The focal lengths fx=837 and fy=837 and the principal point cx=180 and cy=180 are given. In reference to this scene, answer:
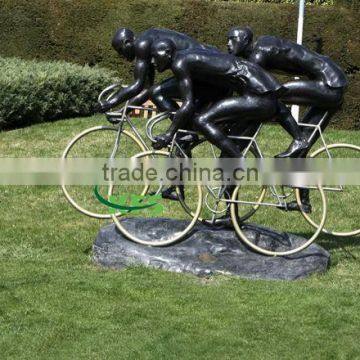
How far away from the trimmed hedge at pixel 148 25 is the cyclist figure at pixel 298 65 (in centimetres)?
736

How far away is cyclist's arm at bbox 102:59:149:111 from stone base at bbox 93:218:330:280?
1.16 meters

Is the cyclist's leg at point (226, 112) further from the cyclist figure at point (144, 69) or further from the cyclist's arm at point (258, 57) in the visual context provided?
the cyclist figure at point (144, 69)

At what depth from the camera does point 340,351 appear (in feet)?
18.7

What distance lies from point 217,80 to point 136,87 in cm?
76

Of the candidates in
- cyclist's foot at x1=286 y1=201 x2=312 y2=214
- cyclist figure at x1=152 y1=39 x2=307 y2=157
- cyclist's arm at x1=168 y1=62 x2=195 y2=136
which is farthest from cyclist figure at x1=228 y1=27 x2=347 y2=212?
cyclist's arm at x1=168 y1=62 x2=195 y2=136

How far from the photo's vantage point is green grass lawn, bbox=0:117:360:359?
569 centimetres

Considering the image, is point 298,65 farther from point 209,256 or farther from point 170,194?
point 209,256

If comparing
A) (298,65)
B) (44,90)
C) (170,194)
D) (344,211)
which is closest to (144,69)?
(170,194)

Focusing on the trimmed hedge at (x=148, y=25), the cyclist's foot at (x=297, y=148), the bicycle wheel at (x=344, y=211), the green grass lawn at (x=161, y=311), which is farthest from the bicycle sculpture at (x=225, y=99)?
the trimmed hedge at (x=148, y=25)

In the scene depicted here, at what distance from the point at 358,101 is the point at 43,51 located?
5.93 metres

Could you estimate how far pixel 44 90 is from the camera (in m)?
14.0

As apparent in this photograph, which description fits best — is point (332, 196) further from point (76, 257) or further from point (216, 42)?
point (216, 42)

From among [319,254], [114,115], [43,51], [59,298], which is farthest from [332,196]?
[43,51]

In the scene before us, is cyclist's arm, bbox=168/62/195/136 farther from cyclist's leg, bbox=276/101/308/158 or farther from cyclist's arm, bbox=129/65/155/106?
cyclist's leg, bbox=276/101/308/158
